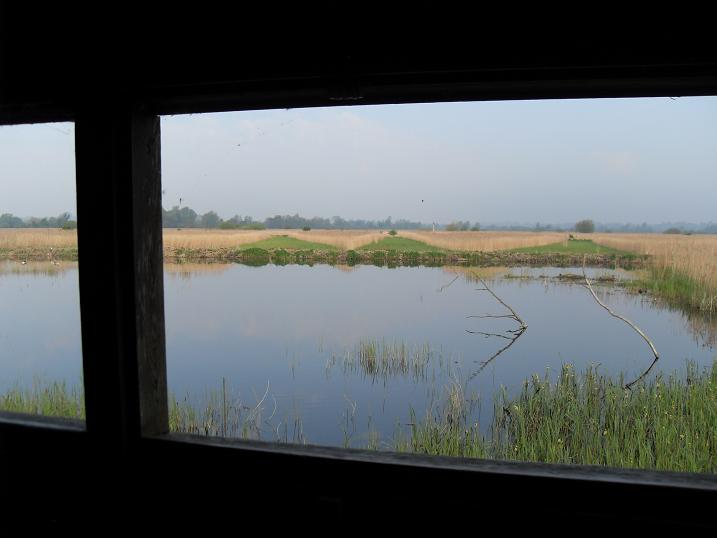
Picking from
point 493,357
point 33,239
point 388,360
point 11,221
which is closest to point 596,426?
point 493,357

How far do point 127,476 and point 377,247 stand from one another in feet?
7.94

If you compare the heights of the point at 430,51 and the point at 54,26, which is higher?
the point at 54,26

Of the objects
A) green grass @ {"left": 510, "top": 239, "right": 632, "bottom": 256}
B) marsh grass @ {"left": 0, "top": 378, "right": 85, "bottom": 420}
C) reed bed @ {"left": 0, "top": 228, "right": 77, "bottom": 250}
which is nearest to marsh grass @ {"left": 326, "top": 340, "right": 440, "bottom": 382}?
green grass @ {"left": 510, "top": 239, "right": 632, "bottom": 256}

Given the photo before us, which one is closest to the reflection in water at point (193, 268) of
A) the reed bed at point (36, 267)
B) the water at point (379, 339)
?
the water at point (379, 339)

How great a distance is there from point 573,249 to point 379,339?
182cm

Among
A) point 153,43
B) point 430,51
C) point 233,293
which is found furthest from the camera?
point 233,293

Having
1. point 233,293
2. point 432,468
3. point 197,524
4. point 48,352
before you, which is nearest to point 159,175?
point 197,524

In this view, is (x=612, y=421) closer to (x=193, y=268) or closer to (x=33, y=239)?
(x=193, y=268)

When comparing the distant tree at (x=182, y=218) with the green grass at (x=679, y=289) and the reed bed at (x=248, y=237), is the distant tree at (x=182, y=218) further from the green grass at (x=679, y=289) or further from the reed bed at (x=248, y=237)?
the green grass at (x=679, y=289)

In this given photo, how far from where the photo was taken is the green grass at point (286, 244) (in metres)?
3.20

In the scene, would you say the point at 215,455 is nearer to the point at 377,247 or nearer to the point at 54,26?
the point at 54,26

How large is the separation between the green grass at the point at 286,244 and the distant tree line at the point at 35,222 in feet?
3.93

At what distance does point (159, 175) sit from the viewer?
1.57 meters

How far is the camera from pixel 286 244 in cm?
328
